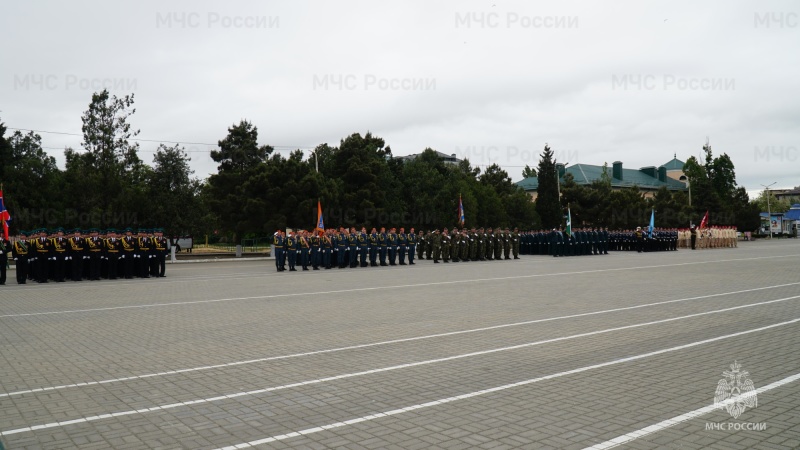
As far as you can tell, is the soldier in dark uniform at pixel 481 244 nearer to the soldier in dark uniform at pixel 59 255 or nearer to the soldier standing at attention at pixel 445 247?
the soldier standing at attention at pixel 445 247

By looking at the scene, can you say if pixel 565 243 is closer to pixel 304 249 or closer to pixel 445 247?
pixel 445 247

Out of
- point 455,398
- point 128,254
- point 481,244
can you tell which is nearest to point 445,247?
point 481,244

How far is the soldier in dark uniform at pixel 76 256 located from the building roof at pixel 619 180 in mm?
84700

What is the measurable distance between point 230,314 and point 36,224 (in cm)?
3040

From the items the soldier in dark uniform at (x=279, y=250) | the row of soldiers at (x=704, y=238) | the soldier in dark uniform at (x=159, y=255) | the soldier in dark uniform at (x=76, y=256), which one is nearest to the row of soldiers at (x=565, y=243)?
the row of soldiers at (x=704, y=238)

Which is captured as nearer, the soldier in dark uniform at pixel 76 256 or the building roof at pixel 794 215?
the soldier in dark uniform at pixel 76 256

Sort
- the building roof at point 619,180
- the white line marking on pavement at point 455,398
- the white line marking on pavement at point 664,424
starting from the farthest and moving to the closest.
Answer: the building roof at point 619,180, the white line marking on pavement at point 455,398, the white line marking on pavement at point 664,424

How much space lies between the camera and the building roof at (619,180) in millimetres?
103556

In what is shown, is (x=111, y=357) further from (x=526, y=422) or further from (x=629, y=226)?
(x=629, y=226)

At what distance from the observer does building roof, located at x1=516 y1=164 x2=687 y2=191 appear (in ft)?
340

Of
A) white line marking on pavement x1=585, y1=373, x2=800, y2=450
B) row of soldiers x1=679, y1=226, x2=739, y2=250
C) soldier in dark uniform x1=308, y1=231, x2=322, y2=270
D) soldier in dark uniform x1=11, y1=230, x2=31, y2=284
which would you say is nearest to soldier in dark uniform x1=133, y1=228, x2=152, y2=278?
soldier in dark uniform x1=11, y1=230, x2=31, y2=284

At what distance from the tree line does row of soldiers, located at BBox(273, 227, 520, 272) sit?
5289 mm

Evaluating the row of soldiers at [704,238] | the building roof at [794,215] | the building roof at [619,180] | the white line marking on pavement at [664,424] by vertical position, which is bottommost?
the white line marking on pavement at [664,424]

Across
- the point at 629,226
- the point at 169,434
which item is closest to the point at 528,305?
the point at 169,434
